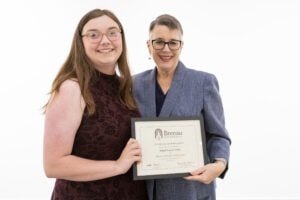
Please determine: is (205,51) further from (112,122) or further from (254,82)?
(112,122)

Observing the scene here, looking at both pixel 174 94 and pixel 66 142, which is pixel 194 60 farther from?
pixel 66 142

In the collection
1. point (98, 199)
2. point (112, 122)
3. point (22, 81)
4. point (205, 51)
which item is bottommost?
point (98, 199)

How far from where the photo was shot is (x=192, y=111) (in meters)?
1.31

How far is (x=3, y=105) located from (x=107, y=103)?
77.2 inches

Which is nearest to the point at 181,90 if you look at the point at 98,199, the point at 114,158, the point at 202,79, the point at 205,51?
the point at 202,79

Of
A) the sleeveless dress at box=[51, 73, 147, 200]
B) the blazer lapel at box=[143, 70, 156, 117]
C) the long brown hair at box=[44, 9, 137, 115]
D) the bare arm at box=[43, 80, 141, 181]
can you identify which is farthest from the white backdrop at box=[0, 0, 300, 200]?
the bare arm at box=[43, 80, 141, 181]

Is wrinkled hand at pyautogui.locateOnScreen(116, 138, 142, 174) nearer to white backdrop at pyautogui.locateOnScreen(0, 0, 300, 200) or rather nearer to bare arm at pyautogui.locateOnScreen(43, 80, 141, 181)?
bare arm at pyautogui.locateOnScreen(43, 80, 141, 181)

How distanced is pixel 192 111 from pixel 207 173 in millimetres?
248

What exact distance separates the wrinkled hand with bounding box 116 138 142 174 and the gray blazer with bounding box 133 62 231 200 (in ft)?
0.59

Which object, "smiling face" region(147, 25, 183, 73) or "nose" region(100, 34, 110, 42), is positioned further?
"smiling face" region(147, 25, 183, 73)

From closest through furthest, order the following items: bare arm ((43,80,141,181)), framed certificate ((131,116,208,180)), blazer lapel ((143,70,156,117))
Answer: bare arm ((43,80,141,181)) → framed certificate ((131,116,208,180)) → blazer lapel ((143,70,156,117))

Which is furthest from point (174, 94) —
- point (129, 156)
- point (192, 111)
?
point (129, 156)

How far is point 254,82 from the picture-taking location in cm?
291

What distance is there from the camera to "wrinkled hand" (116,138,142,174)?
116cm
